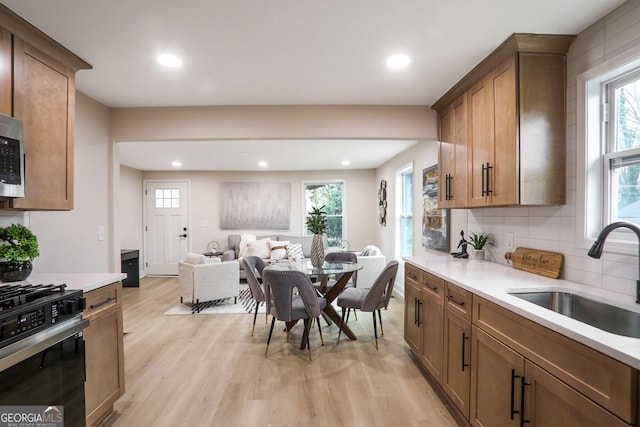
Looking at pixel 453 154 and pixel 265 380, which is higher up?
pixel 453 154

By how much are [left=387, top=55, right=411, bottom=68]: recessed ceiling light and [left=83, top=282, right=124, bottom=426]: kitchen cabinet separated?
2453 millimetres

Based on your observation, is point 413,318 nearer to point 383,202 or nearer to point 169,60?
point 169,60

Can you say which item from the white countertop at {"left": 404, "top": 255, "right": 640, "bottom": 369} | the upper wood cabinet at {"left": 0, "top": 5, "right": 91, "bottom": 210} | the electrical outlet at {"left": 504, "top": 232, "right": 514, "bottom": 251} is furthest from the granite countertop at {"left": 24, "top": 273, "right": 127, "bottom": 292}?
the electrical outlet at {"left": 504, "top": 232, "right": 514, "bottom": 251}

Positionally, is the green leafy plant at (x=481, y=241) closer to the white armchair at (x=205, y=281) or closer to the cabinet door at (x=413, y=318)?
the cabinet door at (x=413, y=318)

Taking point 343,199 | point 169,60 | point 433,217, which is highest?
point 169,60

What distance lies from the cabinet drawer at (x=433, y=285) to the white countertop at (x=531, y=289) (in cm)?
5

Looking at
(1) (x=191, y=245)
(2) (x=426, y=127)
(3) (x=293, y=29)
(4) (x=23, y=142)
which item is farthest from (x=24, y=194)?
(1) (x=191, y=245)

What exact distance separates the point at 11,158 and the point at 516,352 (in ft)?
9.01

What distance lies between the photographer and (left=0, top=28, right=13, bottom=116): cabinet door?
1.69 metres

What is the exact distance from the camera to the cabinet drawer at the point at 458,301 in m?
1.83

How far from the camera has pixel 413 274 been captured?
2.74m

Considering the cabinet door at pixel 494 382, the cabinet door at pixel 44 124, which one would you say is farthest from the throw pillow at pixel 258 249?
the cabinet door at pixel 494 382

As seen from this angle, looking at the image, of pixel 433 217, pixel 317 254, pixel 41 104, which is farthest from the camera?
pixel 433 217

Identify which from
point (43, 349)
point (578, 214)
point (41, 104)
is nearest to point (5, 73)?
point (41, 104)
